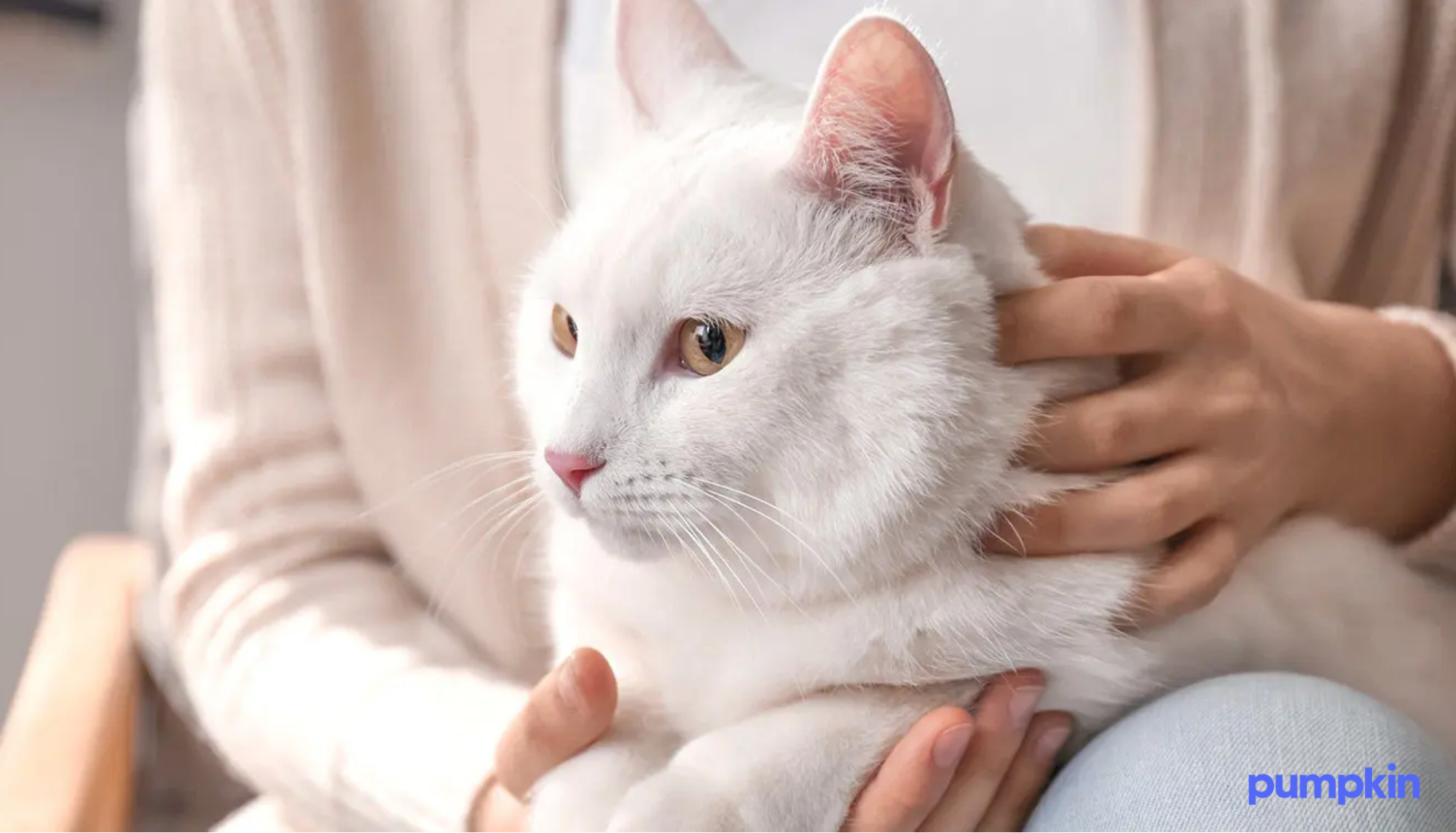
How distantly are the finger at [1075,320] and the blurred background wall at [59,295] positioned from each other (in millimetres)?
663

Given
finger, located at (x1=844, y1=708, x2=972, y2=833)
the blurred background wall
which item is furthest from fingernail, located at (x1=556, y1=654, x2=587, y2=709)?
the blurred background wall

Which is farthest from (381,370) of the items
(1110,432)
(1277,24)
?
(1277,24)

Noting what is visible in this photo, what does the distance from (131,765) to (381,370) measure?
1.13 ft

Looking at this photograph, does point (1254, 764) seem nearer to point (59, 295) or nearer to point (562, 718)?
point (562, 718)

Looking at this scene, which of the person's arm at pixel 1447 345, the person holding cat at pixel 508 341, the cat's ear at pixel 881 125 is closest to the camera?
the cat's ear at pixel 881 125

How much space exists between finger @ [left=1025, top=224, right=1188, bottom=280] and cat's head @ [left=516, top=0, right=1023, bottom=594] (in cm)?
6

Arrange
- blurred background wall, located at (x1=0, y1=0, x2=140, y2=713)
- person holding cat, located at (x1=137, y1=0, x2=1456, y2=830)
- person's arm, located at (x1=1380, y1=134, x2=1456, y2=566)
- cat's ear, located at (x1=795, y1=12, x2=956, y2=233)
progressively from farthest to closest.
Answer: blurred background wall, located at (x1=0, y1=0, x2=140, y2=713) < person's arm, located at (x1=1380, y1=134, x2=1456, y2=566) < person holding cat, located at (x1=137, y1=0, x2=1456, y2=830) < cat's ear, located at (x1=795, y1=12, x2=956, y2=233)

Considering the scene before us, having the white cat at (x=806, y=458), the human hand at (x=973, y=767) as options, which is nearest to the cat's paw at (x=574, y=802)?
the white cat at (x=806, y=458)

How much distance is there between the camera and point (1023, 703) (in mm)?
540

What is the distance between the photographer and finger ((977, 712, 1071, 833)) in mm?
561

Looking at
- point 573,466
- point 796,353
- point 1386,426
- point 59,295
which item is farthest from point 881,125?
point 59,295

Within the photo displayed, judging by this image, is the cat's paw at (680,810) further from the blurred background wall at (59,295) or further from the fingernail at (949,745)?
the blurred background wall at (59,295)

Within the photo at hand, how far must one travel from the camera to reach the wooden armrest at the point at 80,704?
24.2 inches

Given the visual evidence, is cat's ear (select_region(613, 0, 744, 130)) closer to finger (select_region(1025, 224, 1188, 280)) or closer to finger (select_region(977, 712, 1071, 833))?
finger (select_region(1025, 224, 1188, 280))
